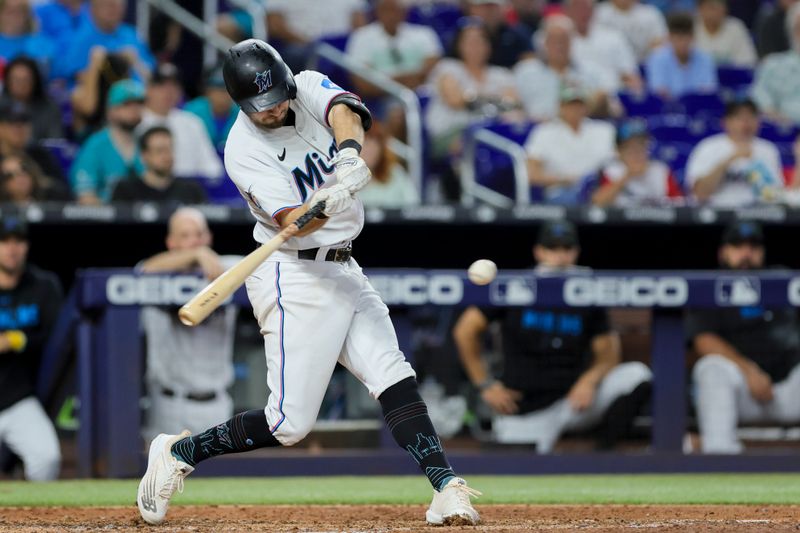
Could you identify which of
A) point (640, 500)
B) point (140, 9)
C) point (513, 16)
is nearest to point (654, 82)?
point (513, 16)

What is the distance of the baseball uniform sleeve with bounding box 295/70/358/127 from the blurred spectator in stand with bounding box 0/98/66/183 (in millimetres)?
3637

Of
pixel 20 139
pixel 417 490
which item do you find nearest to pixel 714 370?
pixel 417 490

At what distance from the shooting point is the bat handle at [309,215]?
149 inches

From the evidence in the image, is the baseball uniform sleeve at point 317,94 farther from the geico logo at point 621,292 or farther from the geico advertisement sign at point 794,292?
the geico advertisement sign at point 794,292

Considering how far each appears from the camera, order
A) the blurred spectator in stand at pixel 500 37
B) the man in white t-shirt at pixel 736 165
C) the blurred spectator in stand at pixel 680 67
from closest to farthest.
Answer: the man in white t-shirt at pixel 736 165 → the blurred spectator in stand at pixel 680 67 → the blurred spectator in stand at pixel 500 37

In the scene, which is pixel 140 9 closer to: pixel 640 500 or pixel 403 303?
pixel 403 303

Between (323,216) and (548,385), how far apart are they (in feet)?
8.68

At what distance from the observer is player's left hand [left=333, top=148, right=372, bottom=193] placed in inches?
149

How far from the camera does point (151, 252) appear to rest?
756cm

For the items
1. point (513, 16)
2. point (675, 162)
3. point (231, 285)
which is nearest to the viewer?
point (231, 285)

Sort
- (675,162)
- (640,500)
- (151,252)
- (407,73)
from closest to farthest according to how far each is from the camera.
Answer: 1. (640,500)
2. (151,252)
3. (675,162)
4. (407,73)

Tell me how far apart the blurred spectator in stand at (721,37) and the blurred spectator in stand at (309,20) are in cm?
269

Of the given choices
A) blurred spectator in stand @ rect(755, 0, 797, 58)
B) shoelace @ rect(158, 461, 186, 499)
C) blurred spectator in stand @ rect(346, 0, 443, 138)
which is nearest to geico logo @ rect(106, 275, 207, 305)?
shoelace @ rect(158, 461, 186, 499)

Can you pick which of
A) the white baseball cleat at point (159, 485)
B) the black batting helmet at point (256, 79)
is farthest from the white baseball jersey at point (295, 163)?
the white baseball cleat at point (159, 485)
